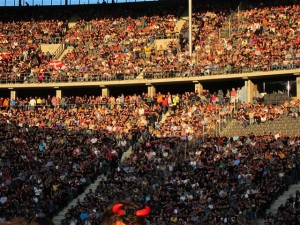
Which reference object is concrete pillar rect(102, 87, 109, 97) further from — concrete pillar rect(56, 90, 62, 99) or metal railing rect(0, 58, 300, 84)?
concrete pillar rect(56, 90, 62, 99)

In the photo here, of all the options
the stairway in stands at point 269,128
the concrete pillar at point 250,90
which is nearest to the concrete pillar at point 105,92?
the concrete pillar at point 250,90

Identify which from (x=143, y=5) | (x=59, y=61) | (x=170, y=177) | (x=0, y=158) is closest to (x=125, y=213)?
(x=170, y=177)

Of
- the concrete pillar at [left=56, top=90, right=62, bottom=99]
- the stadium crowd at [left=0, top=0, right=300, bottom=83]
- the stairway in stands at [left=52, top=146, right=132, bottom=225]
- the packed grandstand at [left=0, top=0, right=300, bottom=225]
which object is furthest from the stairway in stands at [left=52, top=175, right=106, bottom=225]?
the concrete pillar at [left=56, top=90, right=62, bottom=99]

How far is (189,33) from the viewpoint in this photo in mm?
40656

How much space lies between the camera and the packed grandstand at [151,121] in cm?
2641

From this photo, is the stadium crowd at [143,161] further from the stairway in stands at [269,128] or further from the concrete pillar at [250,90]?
the concrete pillar at [250,90]

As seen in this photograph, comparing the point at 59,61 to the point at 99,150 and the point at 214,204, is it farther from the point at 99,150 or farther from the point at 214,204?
the point at 214,204

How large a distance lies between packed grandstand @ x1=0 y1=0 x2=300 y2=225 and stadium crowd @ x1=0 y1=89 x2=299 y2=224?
57 mm

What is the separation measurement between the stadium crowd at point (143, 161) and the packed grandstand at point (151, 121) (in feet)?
0.19

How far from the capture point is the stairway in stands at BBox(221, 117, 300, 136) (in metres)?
32.4

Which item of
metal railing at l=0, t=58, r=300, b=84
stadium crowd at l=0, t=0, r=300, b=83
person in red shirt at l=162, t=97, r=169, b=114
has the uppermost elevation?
stadium crowd at l=0, t=0, r=300, b=83

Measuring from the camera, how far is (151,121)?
119ft

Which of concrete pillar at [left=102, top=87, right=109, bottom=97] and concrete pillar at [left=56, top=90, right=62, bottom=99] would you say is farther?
concrete pillar at [left=56, top=90, right=62, bottom=99]

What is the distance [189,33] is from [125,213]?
121 ft
